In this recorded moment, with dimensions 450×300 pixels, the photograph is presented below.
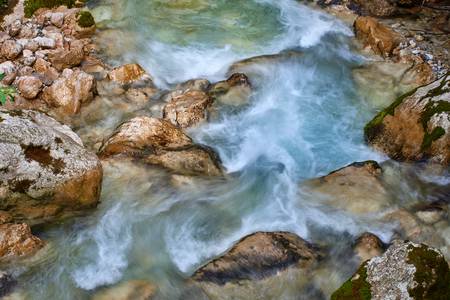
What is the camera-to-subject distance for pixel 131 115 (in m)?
10.6

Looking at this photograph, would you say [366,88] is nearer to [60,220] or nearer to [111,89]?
[111,89]

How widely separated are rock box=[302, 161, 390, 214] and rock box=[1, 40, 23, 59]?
7096mm

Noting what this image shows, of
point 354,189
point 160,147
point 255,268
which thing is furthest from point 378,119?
point 255,268

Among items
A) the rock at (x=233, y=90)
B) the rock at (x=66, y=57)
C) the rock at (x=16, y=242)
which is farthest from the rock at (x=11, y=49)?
the rock at (x=16, y=242)

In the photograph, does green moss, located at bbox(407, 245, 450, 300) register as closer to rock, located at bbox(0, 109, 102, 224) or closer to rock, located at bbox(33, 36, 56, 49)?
rock, located at bbox(0, 109, 102, 224)

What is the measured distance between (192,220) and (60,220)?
2.19 metres

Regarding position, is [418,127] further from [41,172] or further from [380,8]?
[41,172]

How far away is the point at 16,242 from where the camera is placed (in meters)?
7.33

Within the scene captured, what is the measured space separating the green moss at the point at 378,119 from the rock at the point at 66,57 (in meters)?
6.80

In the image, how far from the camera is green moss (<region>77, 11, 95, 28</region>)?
41.4ft

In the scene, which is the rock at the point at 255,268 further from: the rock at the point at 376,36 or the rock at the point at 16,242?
the rock at the point at 376,36

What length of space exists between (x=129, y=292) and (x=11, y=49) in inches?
270

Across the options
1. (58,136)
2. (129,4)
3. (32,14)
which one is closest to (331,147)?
(58,136)

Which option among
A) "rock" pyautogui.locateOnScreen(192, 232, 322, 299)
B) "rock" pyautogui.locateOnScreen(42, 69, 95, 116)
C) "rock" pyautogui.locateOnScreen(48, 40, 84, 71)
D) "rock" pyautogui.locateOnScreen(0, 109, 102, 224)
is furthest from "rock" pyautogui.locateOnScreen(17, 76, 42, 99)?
"rock" pyautogui.locateOnScreen(192, 232, 322, 299)
